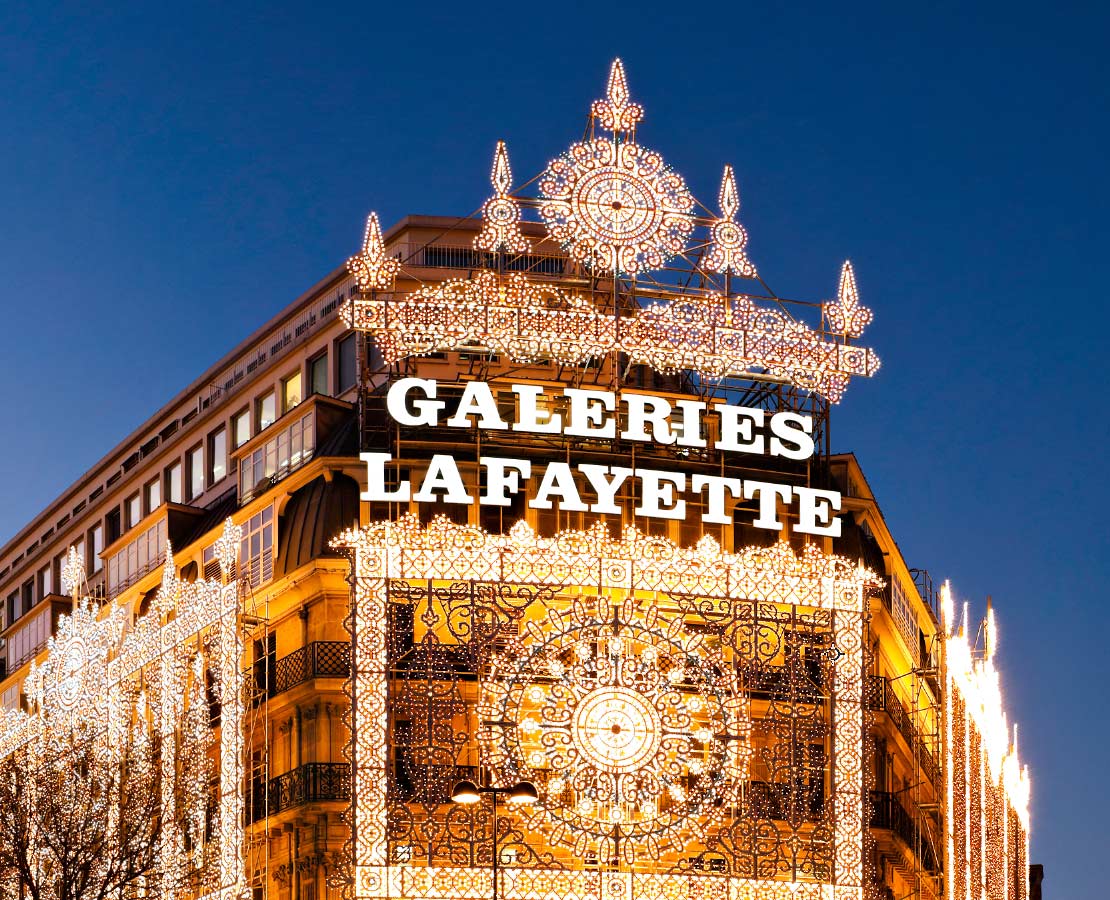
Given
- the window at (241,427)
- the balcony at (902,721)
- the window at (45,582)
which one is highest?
the window at (241,427)

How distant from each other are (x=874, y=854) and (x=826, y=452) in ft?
44.5

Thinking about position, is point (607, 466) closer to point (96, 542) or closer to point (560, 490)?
point (560, 490)

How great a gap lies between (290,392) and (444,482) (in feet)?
80.8

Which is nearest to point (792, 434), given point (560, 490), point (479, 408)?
point (560, 490)

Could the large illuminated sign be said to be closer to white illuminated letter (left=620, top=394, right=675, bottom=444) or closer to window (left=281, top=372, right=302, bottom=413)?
white illuminated letter (left=620, top=394, right=675, bottom=444)

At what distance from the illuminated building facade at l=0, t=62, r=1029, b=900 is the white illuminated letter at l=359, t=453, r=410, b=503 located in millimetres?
80

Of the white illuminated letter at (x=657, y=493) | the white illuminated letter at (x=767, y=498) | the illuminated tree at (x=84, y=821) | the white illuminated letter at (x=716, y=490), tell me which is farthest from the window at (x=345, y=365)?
the white illuminated letter at (x=767, y=498)

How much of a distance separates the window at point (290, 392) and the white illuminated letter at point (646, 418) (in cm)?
2242

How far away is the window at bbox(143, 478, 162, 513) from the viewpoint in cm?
9675

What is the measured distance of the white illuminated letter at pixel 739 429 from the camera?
222 feet

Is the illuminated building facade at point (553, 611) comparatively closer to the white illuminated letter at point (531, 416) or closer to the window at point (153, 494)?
the white illuminated letter at point (531, 416)

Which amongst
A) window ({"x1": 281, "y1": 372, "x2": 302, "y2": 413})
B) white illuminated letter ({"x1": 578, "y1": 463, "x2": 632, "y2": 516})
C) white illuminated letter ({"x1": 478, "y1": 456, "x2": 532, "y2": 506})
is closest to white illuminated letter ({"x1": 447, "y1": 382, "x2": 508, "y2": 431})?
white illuminated letter ({"x1": 478, "y1": 456, "x2": 532, "y2": 506})

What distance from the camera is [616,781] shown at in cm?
6206

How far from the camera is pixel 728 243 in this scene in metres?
67.8
